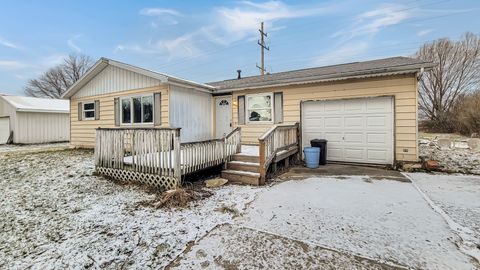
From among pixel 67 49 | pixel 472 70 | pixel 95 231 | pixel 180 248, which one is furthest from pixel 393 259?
pixel 67 49

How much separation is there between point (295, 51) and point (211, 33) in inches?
327

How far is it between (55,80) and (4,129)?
24.5 meters

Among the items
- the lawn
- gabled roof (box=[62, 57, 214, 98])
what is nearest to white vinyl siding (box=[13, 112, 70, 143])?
gabled roof (box=[62, 57, 214, 98])

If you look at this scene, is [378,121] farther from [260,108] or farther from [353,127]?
[260,108]

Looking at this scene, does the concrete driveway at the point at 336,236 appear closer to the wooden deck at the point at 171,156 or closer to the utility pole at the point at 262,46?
the wooden deck at the point at 171,156

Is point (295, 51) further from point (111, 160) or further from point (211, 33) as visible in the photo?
point (111, 160)

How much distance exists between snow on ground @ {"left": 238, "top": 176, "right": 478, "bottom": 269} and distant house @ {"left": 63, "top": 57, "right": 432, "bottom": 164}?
2371 millimetres

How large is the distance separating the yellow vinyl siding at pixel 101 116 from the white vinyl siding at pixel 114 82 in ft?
0.60

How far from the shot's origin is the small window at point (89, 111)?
36.1ft

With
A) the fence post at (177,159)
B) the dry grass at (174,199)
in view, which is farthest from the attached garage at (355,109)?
the dry grass at (174,199)

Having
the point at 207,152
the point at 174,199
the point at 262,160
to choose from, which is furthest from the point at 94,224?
the point at 262,160

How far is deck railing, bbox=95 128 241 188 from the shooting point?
495cm

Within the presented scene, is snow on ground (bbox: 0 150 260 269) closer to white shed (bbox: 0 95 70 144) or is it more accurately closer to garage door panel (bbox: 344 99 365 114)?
garage door panel (bbox: 344 99 365 114)

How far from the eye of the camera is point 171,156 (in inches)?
203
